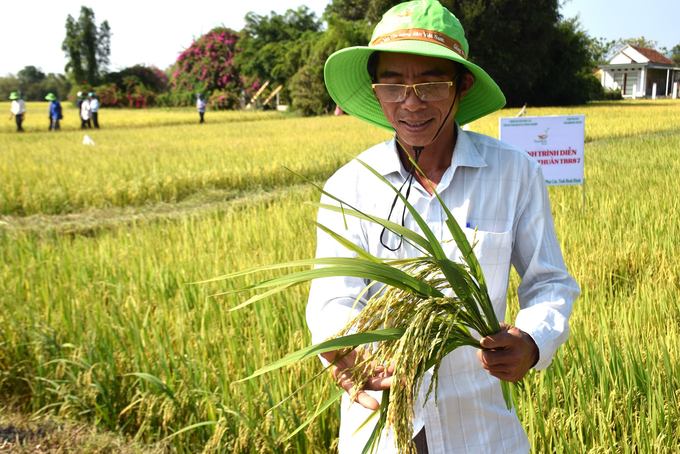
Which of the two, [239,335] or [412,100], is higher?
[412,100]

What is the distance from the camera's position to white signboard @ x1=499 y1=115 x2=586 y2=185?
4.53m

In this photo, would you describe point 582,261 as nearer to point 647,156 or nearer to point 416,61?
point 416,61

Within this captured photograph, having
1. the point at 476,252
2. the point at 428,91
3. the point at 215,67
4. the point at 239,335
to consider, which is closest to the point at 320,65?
the point at 215,67

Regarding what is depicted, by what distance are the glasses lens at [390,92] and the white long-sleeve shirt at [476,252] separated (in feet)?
0.43

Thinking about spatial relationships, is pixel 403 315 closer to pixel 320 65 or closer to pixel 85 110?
pixel 85 110

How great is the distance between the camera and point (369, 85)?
1.45 meters

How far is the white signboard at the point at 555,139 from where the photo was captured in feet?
14.9

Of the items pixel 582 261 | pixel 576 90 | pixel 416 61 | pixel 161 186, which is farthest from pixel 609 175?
pixel 576 90

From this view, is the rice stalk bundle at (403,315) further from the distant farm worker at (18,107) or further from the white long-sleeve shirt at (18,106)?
the white long-sleeve shirt at (18,106)

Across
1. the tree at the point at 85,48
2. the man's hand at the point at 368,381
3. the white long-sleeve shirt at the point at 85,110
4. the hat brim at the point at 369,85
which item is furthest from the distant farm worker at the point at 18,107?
the tree at the point at 85,48

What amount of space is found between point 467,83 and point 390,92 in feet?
0.67

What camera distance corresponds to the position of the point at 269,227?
4234mm

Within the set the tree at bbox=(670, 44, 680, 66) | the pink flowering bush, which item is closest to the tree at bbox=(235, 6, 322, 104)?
the pink flowering bush

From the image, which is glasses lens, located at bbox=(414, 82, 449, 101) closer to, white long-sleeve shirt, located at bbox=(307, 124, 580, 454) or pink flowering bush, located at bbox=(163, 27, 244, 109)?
white long-sleeve shirt, located at bbox=(307, 124, 580, 454)
